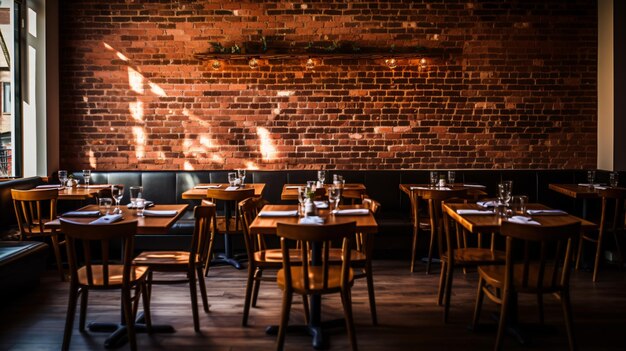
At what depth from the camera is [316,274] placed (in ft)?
11.9

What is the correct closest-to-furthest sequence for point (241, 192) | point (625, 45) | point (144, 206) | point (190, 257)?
1. point (190, 257)
2. point (144, 206)
3. point (241, 192)
4. point (625, 45)

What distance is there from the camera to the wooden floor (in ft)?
12.2

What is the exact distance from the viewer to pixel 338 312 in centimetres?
440

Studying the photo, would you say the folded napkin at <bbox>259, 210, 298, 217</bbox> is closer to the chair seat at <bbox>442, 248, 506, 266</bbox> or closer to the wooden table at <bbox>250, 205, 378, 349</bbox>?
the wooden table at <bbox>250, 205, 378, 349</bbox>

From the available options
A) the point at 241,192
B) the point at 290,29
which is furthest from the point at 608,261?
the point at 290,29

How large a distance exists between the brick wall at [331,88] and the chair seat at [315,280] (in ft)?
11.5

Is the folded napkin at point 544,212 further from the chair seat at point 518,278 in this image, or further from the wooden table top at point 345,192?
the wooden table top at point 345,192

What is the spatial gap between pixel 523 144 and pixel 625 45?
1.57 metres

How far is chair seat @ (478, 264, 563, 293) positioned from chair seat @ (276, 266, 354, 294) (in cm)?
87

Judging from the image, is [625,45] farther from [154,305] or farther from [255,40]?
[154,305]

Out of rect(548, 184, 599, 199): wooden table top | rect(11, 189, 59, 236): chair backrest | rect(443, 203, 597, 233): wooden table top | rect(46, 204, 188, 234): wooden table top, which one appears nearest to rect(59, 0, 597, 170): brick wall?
rect(548, 184, 599, 199): wooden table top

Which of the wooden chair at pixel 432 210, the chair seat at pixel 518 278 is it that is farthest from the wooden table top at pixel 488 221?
the wooden chair at pixel 432 210

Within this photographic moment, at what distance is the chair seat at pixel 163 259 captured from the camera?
394 centimetres

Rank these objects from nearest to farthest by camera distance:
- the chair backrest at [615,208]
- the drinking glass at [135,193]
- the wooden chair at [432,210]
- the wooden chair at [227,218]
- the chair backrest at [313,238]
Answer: the chair backrest at [313,238] → the drinking glass at [135,193] → the wooden chair at [432,210] → the chair backrest at [615,208] → the wooden chair at [227,218]
